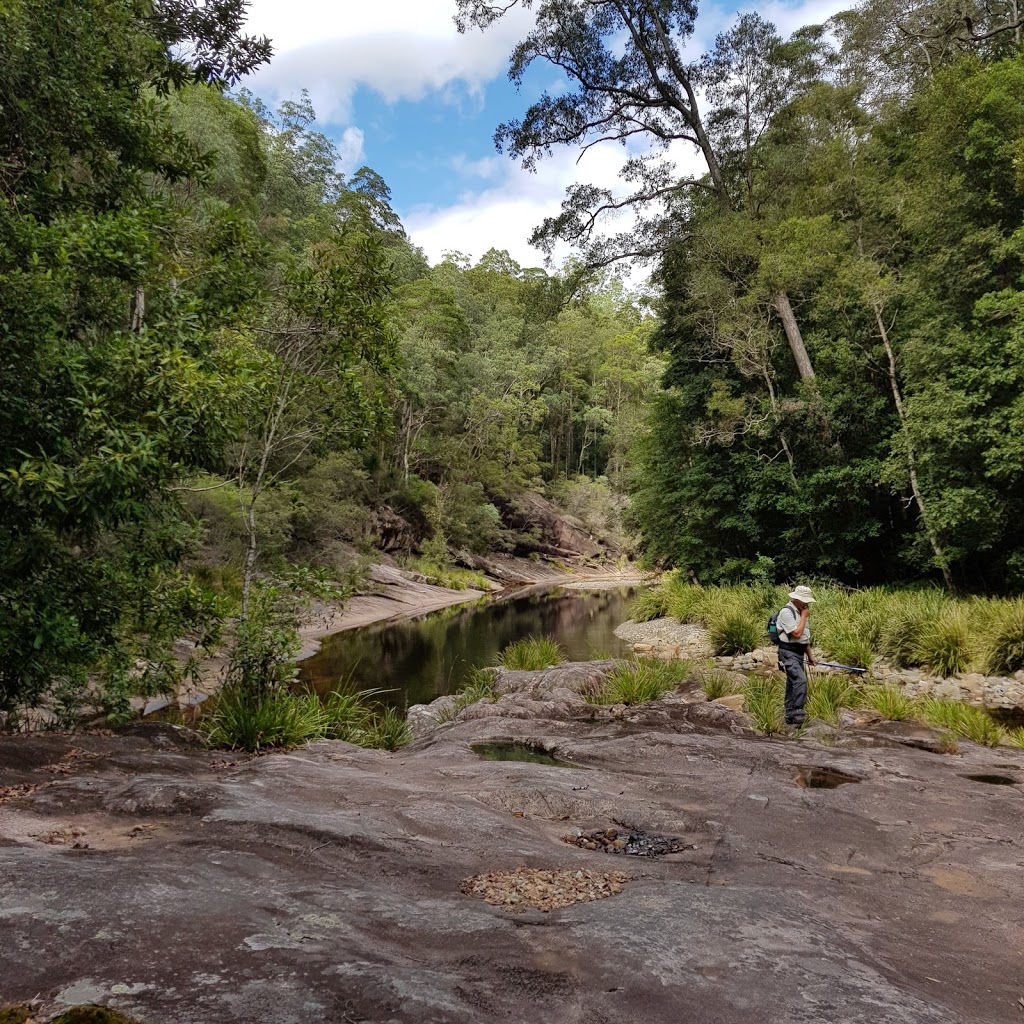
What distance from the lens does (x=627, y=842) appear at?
473cm

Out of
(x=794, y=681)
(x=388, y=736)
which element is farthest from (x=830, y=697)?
(x=388, y=736)

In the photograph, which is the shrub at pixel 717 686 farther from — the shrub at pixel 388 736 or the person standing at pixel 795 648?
the shrub at pixel 388 736

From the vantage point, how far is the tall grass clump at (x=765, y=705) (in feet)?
29.5

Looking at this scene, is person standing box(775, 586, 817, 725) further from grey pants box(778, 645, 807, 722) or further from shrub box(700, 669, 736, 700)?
shrub box(700, 669, 736, 700)

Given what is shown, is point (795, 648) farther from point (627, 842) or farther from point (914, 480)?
point (914, 480)

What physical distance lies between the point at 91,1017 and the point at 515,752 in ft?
21.1

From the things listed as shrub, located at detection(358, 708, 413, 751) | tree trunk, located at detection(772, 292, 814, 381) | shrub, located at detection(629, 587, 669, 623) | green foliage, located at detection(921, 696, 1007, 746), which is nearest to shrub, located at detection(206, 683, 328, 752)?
shrub, located at detection(358, 708, 413, 751)

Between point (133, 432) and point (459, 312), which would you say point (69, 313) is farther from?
point (459, 312)

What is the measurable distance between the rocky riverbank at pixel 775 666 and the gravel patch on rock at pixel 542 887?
440 inches

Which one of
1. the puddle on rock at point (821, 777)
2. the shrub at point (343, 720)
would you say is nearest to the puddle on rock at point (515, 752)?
the shrub at point (343, 720)

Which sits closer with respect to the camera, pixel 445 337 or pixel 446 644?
pixel 446 644

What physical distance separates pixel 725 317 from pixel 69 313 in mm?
18941

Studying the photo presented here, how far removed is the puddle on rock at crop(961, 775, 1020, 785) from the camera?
6.58 m

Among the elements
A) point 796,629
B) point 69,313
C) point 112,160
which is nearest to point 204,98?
point 112,160
